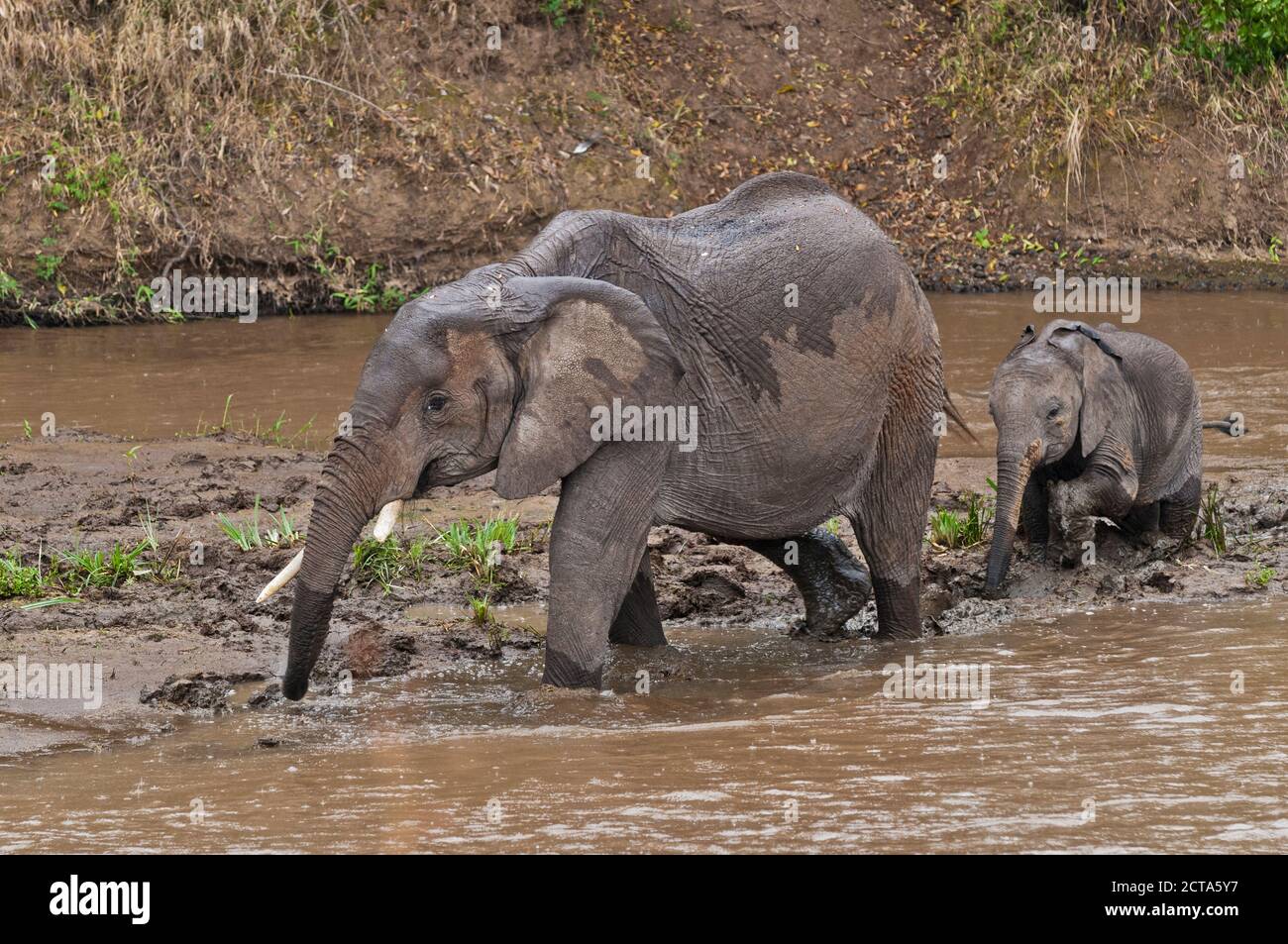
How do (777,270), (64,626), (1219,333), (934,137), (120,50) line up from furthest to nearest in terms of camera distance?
(934,137) → (120,50) → (1219,333) → (64,626) → (777,270)

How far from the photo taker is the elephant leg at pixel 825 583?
8.44 metres

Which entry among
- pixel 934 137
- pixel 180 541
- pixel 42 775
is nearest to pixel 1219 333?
pixel 934 137

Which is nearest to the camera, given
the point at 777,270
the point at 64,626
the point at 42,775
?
the point at 42,775

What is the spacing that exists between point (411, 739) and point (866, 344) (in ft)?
8.66

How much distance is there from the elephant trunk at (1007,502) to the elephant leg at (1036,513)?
2.30 ft

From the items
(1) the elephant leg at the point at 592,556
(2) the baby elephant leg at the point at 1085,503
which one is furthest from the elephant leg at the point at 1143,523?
(1) the elephant leg at the point at 592,556

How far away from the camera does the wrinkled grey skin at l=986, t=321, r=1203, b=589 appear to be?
8.96 m

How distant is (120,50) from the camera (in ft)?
56.6

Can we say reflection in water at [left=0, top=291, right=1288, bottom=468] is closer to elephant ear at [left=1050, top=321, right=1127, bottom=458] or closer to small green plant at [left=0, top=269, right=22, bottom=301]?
small green plant at [left=0, top=269, right=22, bottom=301]

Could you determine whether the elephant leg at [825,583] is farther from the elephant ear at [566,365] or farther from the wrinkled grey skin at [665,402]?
the elephant ear at [566,365]

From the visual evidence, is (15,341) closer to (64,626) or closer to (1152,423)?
(64,626)

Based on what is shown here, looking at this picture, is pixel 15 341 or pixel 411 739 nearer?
pixel 411 739

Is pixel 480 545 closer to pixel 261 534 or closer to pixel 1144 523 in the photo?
pixel 261 534

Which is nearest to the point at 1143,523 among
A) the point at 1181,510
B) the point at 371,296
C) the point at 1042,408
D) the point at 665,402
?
the point at 1181,510
